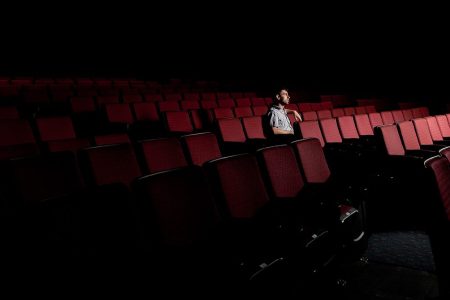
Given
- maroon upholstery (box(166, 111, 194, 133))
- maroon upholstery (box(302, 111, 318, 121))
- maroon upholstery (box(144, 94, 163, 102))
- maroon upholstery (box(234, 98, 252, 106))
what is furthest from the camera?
maroon upholstery (box(234, 98, 252, 106))

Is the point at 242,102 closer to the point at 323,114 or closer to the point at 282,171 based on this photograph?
the point at 323,114

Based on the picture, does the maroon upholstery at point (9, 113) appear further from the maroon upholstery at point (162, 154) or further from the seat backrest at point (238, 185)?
the seat backrest at point (238, 185)

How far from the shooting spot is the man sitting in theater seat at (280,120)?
4.75 ft

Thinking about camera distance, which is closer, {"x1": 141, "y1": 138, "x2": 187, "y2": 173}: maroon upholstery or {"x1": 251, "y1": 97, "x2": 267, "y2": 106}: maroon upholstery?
{"x1": 141, "y1": 138, "x2": 187, "y2": 173}: maroon upholstery

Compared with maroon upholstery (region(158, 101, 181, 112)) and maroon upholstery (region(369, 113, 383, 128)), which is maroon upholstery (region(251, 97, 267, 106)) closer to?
maroon upholstery (region(158, 101, 181, 112))

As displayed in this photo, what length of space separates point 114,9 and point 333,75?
274 cm

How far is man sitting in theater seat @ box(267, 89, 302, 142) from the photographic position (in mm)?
1448

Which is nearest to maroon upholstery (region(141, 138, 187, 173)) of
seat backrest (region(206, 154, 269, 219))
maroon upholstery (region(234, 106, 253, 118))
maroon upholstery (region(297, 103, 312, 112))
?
seat backrest (region(206, 154, 269, 219))

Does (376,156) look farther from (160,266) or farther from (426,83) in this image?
(426,83)

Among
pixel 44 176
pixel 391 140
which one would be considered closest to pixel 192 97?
pixel 391 140

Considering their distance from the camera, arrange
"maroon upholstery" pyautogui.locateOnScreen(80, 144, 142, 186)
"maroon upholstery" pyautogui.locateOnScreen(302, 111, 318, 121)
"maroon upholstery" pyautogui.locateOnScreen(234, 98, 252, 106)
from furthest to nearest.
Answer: "maroon upholstery" pyautogui.locateOnScreen(234, 98, 252, 106), "maroon upholstery" pyautogui.locateOnScreen(302, 111, 318, 121), "maroon upholstery" pyautogui.locateOnScreen(80, 144, 142, 186)

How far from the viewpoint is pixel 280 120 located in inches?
58.9

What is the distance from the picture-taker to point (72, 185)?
0.79 metres

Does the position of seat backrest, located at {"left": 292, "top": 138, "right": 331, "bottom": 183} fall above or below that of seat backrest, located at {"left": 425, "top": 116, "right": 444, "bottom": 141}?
above
